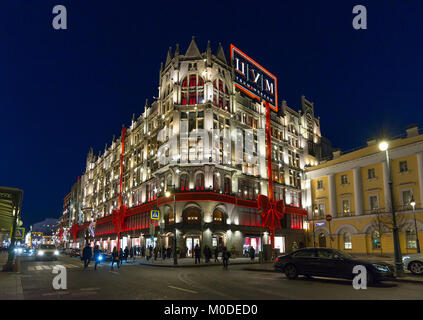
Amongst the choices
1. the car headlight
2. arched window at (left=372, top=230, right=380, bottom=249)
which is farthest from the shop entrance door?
the car headlight

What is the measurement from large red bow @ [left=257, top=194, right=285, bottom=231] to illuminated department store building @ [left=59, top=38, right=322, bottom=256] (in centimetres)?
410

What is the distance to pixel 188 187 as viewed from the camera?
43219 mm

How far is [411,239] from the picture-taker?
4138cm

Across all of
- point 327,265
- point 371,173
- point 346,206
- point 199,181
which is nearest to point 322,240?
point 346,206

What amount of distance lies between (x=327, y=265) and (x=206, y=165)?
28837 mm

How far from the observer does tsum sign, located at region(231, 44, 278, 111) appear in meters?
53.7

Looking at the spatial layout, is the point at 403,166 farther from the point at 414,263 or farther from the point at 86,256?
the point at 86,256

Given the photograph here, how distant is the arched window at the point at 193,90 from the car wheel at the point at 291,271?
108 ft

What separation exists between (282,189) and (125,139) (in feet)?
109

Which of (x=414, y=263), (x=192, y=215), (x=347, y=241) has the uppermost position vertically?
(x=192, y=215)

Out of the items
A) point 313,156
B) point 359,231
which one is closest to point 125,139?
point 313,156

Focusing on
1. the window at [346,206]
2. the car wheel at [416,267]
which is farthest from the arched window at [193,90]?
the car wheel at [416,267]

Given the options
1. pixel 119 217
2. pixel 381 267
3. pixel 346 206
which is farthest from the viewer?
pixel 119 217
